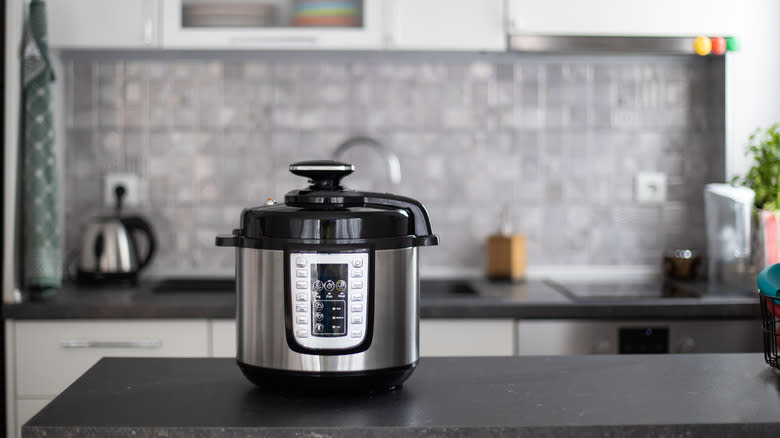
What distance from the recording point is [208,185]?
263cm

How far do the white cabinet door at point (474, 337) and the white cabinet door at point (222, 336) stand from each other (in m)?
0.54

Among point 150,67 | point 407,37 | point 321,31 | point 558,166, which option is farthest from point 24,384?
point 558,166

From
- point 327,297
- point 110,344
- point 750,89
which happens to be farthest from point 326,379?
point 750,89

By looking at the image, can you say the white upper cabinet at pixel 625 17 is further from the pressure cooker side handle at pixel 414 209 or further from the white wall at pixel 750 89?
the pressure cooker side handle at pixel 414 209

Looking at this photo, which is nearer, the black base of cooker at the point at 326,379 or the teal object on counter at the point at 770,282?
the black base of cooker at the point at 326,379

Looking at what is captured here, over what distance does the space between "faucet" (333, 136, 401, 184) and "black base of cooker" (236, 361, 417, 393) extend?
1602mm

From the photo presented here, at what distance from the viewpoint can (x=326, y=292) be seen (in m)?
0.96

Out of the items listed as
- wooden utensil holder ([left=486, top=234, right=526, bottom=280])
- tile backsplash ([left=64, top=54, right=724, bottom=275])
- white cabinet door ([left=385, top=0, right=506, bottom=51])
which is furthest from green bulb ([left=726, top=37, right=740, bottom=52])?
wooden utensil holder ([left=486, top=234, right=526, bottom=280])

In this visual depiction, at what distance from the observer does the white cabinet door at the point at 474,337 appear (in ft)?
6.87

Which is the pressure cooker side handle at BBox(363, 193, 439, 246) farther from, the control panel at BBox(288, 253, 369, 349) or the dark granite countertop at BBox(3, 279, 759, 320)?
the dark granite countertop at BBox(3, 279, 759, 320)

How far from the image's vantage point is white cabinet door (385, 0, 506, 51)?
91.1 inches

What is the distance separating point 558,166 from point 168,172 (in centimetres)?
139

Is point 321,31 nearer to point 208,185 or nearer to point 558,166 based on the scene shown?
point 208,185

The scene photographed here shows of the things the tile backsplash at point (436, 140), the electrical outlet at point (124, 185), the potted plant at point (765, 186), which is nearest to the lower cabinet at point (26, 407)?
the tile backsplash at point (436, 140)
